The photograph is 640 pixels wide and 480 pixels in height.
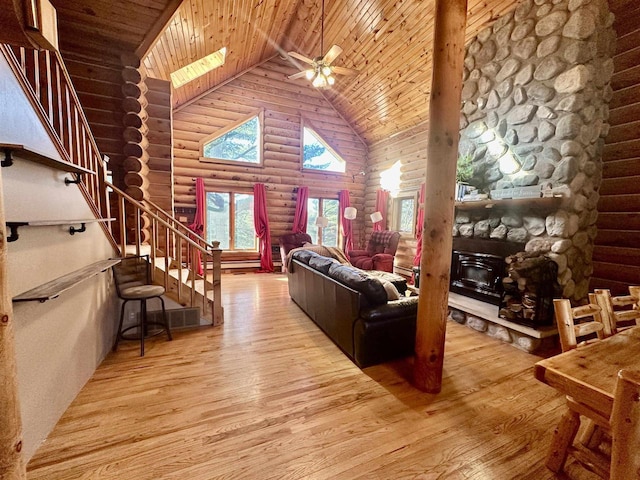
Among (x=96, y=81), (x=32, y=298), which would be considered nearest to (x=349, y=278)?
(x=32, y=298)

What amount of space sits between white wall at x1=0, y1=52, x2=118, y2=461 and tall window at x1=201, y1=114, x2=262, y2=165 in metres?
4.51

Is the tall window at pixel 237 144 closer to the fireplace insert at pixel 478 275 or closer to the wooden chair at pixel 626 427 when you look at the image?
the fireplace insert at pixel 478 275

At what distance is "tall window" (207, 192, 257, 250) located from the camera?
6512 mm

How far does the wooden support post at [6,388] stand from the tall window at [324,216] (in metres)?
6.68

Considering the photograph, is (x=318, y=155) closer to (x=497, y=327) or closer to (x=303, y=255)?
(x=303, y=255)

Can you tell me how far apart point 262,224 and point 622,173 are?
611 centimetres

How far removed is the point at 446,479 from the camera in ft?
4.63

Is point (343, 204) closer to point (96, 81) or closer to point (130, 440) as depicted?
point (96, 81)

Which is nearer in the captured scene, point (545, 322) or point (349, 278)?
point (349, 278)

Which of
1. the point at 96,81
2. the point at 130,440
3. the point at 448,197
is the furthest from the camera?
the point at 96,81

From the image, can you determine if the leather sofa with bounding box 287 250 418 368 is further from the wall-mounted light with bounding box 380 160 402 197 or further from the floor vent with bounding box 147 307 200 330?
the wall-mounted light with bounding box 380 160 402 197

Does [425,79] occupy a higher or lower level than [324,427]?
higher

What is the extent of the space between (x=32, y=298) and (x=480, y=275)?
4328 mm

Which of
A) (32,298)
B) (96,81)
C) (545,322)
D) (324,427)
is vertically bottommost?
(324,427)
